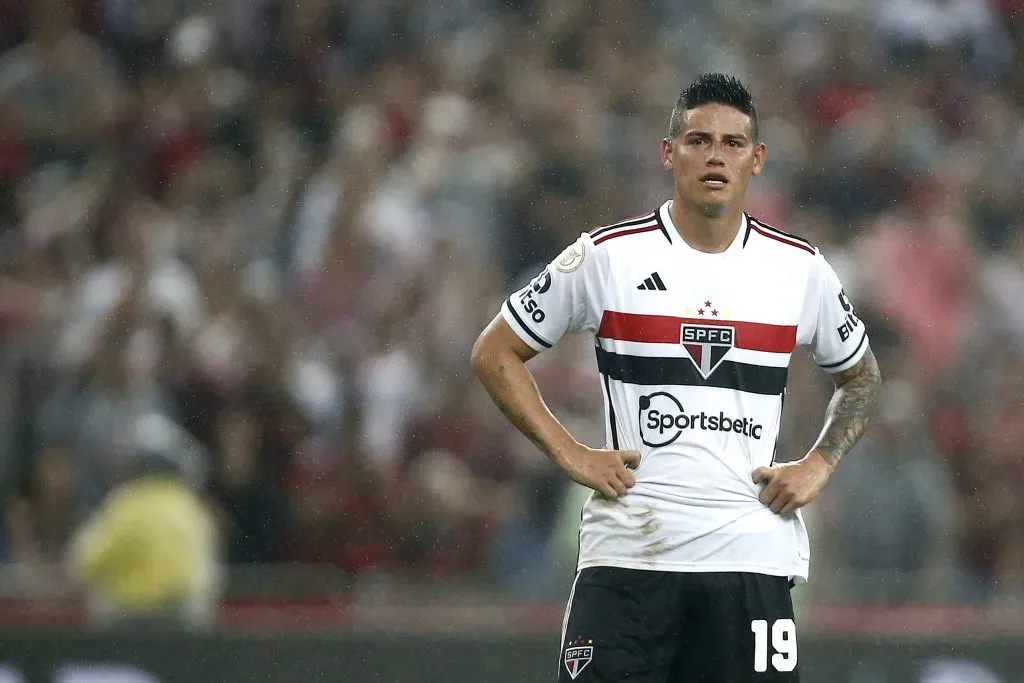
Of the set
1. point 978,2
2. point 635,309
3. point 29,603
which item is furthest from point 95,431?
point 978,2

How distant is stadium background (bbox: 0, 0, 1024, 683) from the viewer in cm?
688

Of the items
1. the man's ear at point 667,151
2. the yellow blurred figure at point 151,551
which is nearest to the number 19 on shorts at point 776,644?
the man's ear at point 667,151

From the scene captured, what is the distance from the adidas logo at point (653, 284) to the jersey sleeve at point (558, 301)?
132 mm

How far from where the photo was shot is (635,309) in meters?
4.25

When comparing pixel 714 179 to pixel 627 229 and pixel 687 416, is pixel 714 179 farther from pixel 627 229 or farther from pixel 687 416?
pixel 687 416

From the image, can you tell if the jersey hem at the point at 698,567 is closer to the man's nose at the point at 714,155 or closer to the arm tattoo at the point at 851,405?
the arm tattoo at the point at 851,405

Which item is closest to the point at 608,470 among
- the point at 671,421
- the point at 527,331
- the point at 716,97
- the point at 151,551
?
the point at 671,421

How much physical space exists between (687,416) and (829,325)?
56 cm

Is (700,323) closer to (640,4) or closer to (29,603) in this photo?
(29,603)

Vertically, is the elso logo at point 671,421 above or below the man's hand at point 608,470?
above

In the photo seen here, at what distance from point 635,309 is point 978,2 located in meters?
7.06

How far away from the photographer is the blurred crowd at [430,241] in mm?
8039

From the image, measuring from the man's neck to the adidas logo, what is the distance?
148mm

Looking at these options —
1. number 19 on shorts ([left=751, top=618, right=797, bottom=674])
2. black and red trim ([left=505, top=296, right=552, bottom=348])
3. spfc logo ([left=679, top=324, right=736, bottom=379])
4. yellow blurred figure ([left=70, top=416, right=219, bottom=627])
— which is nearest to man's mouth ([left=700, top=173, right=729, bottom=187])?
spfc logo ([left=679, top=324, right=736, bottom=379])
